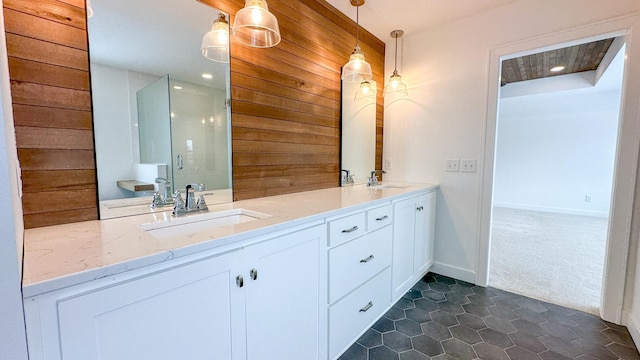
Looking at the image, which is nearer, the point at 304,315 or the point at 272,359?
the point at 272,359

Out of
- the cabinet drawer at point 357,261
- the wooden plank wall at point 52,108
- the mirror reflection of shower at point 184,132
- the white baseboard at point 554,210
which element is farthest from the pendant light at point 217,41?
the white baseboard at point 554,210

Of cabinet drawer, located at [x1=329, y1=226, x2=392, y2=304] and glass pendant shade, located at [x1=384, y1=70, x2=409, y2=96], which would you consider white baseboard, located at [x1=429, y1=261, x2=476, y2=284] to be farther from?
glass pendant shade, located at [x1=384, y1=70, x2=409, y2=96]

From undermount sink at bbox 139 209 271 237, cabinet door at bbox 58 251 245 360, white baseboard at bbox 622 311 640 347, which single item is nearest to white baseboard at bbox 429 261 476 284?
white baseboard at bbox 622 311 640 347

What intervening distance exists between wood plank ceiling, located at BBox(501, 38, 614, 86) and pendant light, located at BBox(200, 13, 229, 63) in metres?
3.35

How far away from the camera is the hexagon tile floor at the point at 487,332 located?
1580 millimetres

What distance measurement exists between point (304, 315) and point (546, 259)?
3.17 m

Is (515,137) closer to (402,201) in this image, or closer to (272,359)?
(402,201)

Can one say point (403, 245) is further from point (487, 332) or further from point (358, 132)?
point (358, 132)

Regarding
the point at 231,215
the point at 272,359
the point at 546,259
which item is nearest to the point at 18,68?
Result: the point at 231,215

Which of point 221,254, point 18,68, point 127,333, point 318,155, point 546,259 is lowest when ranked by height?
point 546,259

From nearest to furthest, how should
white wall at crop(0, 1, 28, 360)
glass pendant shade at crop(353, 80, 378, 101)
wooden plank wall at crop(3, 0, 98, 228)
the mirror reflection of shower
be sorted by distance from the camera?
1. white wall at crop(0, 1, 28, 360)
2. wooden plank wall at crop(3, 0, 98, 228)
3. the mirror reflection of shower
4. glass pendant shade at crop(353, 80, 378, 101)

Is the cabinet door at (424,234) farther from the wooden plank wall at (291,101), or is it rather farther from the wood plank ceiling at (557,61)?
the wood plank ceiling at (557,61)

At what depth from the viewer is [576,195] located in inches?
207

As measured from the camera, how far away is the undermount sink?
3.87ft
